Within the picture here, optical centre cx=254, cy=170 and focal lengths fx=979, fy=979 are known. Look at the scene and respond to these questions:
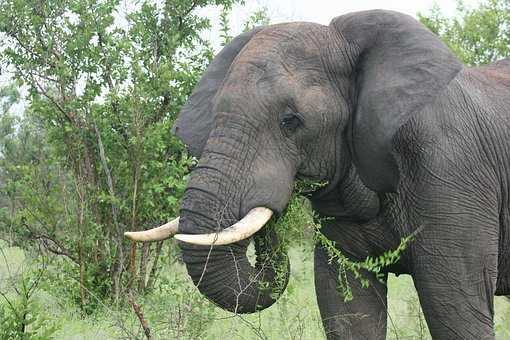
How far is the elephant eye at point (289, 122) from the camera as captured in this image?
4.25m

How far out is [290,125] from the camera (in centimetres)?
429

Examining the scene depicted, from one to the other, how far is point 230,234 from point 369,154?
0.86 m

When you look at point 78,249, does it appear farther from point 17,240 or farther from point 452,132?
point 452,132

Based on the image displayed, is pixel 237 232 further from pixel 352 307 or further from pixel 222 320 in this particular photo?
pixel 222 320

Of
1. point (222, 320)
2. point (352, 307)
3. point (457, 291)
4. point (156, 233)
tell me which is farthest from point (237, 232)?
point (222, 320)

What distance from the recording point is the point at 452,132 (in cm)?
430

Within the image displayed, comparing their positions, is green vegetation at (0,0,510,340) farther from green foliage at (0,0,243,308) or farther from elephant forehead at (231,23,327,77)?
elephant forehead at (231,23,327,77)

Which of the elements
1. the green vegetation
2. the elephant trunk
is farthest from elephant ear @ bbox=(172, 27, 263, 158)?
the green vegetation

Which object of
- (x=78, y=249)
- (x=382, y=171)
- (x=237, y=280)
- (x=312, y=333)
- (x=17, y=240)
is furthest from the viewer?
(x=17, y=240)

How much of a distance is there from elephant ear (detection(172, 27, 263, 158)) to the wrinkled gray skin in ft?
0.06

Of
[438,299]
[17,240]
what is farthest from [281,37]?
[17,240]

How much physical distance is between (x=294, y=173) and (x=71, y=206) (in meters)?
4.02

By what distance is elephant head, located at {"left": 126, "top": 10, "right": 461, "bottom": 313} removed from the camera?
13.3ft

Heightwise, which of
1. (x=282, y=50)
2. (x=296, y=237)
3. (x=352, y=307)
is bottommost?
(x=352, y=307)
